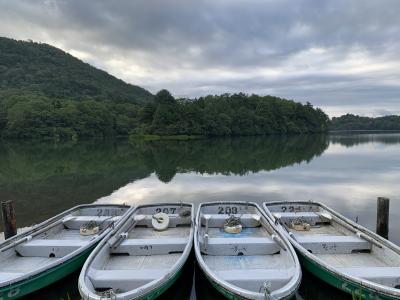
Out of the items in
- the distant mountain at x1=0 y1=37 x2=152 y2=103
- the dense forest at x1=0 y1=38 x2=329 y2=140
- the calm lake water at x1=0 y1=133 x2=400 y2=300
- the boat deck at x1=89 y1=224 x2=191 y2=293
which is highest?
the distant mountain at x1=0 y1=37 x2=152 y2=103

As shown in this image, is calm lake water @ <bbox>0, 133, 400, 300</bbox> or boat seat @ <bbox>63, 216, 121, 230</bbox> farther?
calm lake water @ <bbox>0, 133, 400, 300</bbox>

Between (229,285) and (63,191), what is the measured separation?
18100mm

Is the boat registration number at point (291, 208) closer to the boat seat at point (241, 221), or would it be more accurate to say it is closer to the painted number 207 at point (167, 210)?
the boat seat at point (241, 221)

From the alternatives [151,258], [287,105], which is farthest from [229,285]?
[287,105]

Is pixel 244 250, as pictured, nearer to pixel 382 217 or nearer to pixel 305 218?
pixel 305 218

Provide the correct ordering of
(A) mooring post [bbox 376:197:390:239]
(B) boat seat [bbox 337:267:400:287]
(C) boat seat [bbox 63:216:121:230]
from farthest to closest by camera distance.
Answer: (C) boat seat [bbox 63:216:121:230]
(A) mooring post [bbox 376:197:390:239]
(B) boat seat [bbox 337:267:400:287]

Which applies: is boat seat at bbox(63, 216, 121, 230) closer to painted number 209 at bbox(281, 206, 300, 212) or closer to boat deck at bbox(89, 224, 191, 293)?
boat deck at bbox(89, 224, 191, 293)

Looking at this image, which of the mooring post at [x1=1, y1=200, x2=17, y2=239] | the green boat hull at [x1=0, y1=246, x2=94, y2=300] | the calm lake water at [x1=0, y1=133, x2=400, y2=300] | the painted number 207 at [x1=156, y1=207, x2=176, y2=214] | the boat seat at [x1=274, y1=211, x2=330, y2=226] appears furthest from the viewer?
the calm lake water at [x1=0, y1=133, x2=400, y2=300]

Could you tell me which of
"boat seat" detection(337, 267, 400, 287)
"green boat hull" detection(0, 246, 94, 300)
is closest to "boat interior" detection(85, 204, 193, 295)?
"green boat hull" detection(0, 246, 94, 300)

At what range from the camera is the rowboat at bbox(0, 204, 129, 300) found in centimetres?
693

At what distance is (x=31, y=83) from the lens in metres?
128

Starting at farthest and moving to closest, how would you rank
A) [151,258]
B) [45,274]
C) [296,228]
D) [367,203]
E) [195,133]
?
[195,133]
[367,203]
[296,228]
[151,258]
[45,274]

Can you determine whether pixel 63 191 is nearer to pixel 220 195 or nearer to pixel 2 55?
pixel 220 195

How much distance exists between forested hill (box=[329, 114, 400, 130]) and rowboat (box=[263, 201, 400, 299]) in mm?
179728
